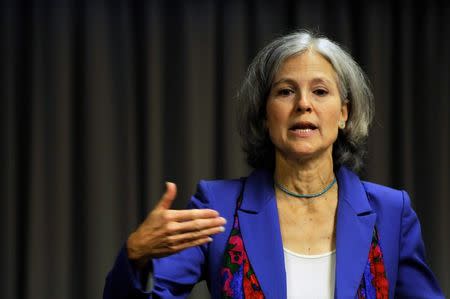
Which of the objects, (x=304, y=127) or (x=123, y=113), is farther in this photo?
(x=123, y=113)

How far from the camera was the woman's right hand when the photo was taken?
1261mm

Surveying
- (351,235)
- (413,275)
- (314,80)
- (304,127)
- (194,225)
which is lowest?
(413,275)

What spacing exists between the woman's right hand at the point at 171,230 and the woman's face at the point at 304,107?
0.43m

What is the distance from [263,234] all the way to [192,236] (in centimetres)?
33

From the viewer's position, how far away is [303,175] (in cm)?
168

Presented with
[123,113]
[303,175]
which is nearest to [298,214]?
[303,175]

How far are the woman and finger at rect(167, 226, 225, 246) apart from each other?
3cm

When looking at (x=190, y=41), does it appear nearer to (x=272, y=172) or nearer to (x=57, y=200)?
(x=57, y=200)

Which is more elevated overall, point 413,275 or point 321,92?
point 321,92

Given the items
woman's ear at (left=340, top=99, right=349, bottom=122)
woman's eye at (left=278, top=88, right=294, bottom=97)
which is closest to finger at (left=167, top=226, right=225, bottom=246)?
woman's eye at (left=278, top=88, right=294, bottom=97)

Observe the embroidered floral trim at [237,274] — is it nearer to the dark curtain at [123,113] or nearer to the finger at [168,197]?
the finger at [168,197]

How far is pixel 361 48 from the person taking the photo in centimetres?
342

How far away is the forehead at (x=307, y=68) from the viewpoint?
5.42 feet

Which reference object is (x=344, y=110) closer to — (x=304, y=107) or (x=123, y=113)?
(x=304, y=107)
